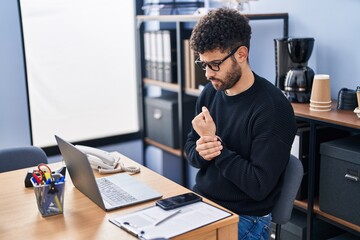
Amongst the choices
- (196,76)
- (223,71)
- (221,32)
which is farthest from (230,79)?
(196,76)

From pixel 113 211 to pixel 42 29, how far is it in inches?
84.9

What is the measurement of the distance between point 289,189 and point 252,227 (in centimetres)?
20

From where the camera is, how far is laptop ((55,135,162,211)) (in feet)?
5.24

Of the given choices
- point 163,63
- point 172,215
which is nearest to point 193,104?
point 163,63

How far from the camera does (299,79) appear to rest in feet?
7.91

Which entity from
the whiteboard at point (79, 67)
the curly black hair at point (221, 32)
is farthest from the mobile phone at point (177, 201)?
the whiteboard at point (79, 67)

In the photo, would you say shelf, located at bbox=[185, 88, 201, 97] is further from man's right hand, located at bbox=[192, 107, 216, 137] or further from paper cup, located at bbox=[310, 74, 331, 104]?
man's right hand, located at bbox=[192, 107, 216, 137]

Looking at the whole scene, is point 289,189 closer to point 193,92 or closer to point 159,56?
point 193,92

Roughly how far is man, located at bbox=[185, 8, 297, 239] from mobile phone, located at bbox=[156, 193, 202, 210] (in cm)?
18

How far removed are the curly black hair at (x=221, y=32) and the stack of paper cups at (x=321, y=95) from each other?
65cm

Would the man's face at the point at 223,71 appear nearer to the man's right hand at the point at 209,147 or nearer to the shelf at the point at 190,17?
the man's right hand at the point at 209,147

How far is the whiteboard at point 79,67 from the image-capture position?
3400 mm

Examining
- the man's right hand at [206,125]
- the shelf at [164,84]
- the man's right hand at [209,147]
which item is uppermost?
the man's right hand at [206,125]

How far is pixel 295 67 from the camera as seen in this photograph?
8.21ft
